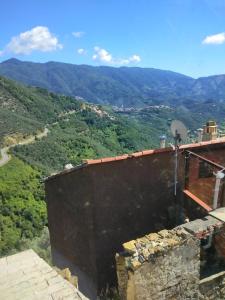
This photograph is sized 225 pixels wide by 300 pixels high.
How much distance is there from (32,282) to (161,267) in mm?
2231

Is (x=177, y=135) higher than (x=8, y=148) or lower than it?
higher

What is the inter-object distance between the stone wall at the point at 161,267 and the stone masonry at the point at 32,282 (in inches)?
56.3

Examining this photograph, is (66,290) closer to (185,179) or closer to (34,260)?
(34,260)

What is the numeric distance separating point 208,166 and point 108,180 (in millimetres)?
3014

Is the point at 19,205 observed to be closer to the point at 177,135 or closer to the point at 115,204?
the point at 115,204

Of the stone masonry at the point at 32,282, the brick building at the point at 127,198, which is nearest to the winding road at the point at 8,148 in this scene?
the brick building at the point at 127,198

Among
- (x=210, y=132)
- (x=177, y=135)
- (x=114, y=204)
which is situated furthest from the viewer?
(x=210, y=132)

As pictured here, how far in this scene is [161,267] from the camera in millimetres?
6383

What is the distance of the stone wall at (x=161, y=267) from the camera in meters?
6.24

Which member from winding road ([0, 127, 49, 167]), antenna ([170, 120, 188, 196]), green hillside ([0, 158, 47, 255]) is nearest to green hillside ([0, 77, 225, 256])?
green hillside ([0, 158, 47, 255])

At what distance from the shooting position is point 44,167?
8125 centimetres

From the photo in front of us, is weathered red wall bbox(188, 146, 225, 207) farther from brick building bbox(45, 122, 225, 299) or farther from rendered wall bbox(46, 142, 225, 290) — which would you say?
rendered wall bbox(46, 142, 225, 290)

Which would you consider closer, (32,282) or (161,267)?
(32,282)

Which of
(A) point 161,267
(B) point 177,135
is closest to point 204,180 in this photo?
(B) point 177,135
